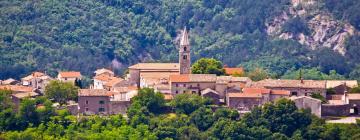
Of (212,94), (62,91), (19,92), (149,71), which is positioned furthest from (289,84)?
(19,92)

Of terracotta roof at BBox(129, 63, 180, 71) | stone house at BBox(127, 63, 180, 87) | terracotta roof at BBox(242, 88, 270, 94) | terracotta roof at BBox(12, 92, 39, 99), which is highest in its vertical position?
terracotta roof at BBox(129, 63, 180, 71)

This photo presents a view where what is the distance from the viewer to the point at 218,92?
12988 centimetres

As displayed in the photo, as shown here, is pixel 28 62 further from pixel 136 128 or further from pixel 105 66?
pixel 136 128

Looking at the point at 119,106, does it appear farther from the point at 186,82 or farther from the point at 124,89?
the point at 186,82

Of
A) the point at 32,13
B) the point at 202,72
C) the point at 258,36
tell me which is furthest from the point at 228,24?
the point at 202,72

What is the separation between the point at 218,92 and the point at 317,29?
45.3 m

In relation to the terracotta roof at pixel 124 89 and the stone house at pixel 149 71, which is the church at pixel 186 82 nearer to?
the stone house at pixel 149 71

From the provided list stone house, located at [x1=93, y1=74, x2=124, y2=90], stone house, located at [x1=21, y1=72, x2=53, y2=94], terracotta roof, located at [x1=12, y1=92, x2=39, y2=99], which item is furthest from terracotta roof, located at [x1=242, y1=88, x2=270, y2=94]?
stone house, located at [x1=21, y1=72, x2=53, y2=94]

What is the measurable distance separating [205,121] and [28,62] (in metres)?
36.7

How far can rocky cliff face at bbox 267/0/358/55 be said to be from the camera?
568ft

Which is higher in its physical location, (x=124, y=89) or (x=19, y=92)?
(x=124, y=89)

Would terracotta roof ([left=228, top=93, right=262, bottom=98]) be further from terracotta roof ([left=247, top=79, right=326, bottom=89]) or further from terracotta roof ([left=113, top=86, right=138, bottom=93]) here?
terracotta roof ([left=113, top=86, right=138, bottom=93])

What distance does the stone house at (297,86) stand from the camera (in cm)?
12962

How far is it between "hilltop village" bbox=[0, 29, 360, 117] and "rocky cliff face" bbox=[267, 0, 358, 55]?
126 feet
